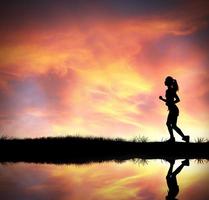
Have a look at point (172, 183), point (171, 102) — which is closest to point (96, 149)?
point (171, 102)

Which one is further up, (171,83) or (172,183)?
(171,83)

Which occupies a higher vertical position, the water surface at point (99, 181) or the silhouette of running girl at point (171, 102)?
the silhouette of running girl at point (171, 102)

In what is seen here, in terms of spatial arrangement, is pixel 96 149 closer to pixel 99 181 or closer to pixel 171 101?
pixel 171 101

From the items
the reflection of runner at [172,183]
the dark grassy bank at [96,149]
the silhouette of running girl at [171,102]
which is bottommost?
the reflection of runner at [172,183]

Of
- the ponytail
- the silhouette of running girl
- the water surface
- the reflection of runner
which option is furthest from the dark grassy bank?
the reflection of runner

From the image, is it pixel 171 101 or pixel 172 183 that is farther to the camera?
pixel 171 101

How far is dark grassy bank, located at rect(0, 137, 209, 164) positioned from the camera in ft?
58.0

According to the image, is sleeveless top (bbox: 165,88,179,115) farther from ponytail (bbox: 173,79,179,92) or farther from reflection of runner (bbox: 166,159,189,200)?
reflection of runner (bbox: 166,159,189,200)

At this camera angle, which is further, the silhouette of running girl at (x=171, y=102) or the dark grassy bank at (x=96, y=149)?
the silhouette of running girl at (x=171, y=102)

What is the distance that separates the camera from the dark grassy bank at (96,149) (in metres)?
17.7

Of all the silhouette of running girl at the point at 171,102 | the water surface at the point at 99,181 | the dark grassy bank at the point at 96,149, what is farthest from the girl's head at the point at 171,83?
the water surface at the point at 99,181

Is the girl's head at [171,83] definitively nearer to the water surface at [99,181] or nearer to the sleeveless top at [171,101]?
the sleeveless top at [171,101]

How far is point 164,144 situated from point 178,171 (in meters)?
7.91

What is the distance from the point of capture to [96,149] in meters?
19.0
